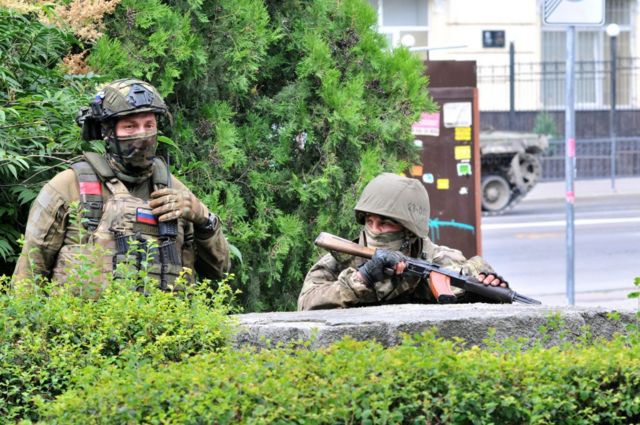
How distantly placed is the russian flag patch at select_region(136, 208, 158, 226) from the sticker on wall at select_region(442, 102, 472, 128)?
18.3 ft

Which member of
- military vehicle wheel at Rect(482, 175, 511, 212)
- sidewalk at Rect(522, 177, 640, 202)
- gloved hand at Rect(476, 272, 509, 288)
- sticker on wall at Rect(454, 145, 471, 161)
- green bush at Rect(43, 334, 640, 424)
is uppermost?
sticker on wall at Rect(454, 145, 471, 161)

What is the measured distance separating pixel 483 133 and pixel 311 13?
14.8m

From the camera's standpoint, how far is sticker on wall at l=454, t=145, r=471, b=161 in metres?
10.3

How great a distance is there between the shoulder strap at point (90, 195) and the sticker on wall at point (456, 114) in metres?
5.65

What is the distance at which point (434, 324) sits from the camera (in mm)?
4375

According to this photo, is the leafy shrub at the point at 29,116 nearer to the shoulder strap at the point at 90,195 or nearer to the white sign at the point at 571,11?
the shoulder strap at the point at 90,195

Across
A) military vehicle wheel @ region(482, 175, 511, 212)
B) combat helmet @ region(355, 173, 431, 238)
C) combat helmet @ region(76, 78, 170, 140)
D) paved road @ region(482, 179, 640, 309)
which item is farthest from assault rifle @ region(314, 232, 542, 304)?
military vehicle wheel @ region(482, 175, 511, 212)

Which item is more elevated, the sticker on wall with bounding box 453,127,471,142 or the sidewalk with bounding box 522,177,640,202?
the sticker on wall with bounding box 453,127,471,142

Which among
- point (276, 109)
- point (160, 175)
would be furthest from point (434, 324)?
point (276, 109)

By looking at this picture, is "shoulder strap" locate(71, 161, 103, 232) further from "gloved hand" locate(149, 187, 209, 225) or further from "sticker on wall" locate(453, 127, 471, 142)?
"sticker on wall" locate(453, 127, 471, 142)

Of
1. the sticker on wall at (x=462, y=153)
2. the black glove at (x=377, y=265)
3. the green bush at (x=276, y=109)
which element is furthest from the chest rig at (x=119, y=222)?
the sticker on wall at (x=462, y=153)

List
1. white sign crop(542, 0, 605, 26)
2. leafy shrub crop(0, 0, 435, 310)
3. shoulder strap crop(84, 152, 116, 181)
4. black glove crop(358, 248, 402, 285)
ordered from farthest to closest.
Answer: white sign crop(542, 0, 605, 26), leafy shrub crop(0, 0, 435, 310), black glove crop(358, 248, 402, 285), shoulder strap crop(84, 152, 116, 181)

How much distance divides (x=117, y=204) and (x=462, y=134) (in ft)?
19.0

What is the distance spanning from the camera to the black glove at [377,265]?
517 cm
